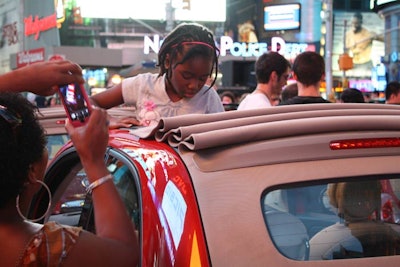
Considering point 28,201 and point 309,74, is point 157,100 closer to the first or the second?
point 309,74

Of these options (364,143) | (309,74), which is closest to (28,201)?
(364,143)

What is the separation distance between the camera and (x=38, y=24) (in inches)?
1604

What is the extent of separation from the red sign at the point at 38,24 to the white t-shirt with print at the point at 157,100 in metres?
35.5

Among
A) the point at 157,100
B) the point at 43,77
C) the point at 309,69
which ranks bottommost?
the point at 157,100

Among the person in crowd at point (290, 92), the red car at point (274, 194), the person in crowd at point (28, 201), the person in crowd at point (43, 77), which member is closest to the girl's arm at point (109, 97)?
the red car at point (274, 194)

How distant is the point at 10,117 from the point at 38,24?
133ft

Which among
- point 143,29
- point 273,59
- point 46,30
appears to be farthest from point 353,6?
point 273,59

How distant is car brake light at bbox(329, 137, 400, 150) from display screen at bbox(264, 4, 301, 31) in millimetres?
46705

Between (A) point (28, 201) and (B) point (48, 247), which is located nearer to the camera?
(B) point (48, 247)

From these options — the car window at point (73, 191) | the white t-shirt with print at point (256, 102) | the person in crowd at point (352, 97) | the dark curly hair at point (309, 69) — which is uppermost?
the dark curly hair at point (309, 69)

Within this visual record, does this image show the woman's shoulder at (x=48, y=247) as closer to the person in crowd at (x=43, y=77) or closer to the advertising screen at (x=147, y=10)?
A: the person in crowd at (x=43, y=77)

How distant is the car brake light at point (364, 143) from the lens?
216 cm

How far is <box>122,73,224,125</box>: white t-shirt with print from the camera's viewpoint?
12.0 ft

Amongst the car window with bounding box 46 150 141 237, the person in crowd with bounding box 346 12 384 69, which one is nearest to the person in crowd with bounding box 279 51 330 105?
the car window with bounding box 46 150 141 237
